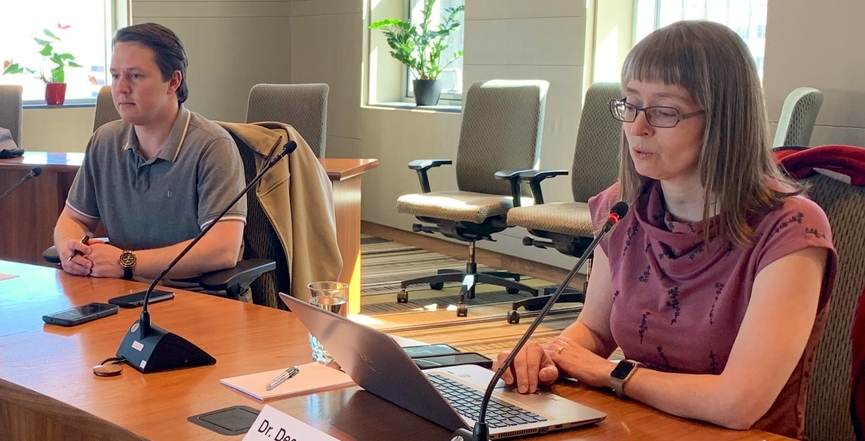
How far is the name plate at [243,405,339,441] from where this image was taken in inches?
43.8

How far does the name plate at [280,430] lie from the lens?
3.65 feet

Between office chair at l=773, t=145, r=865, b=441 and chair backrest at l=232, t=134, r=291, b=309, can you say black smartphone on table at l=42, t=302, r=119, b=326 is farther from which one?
office chair at l=773, t=145, r=865, b=441

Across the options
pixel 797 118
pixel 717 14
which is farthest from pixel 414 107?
pixel 797 118

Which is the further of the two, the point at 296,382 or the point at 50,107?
the point at 50,107

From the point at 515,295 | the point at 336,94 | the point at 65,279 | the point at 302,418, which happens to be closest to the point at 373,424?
the point at 302,418

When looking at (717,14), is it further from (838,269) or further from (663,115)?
(663,115)

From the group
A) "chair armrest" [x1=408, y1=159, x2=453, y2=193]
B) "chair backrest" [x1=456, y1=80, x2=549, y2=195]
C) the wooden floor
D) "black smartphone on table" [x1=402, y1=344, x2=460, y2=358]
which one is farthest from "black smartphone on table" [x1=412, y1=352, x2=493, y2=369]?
the wooden floor

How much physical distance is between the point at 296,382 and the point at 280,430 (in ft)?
0.83

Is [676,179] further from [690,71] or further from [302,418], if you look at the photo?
[302,418]

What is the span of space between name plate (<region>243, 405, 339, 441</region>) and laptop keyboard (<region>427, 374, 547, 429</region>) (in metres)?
0.18

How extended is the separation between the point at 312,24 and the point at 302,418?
18.7 feet

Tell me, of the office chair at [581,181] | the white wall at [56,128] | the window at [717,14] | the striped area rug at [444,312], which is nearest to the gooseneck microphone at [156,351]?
the striped area rug at [444,312]

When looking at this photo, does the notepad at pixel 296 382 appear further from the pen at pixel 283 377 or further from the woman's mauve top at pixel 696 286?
the woman's mauve top at pixel 696 286

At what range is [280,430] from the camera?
3.76ft
